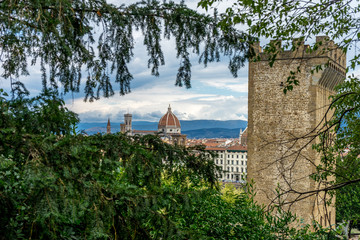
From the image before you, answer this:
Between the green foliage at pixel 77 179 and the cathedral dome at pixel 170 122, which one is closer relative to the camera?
A: the green foliage at pixel 77 179

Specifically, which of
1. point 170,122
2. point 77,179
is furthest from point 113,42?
point 170,122

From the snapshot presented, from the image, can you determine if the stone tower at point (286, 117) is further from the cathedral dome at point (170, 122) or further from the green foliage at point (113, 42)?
the cathedral dome at point (170, 122)

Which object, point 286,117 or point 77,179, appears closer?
point 77,179

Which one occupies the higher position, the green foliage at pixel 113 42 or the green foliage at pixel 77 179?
the green foliage at pixel 113 42

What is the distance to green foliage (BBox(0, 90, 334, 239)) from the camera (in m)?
2.09

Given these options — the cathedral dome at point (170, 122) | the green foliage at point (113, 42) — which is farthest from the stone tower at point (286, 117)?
the cathedral dome at point (170, 122)

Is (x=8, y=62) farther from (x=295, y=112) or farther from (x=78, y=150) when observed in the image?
(x=295, y=112)

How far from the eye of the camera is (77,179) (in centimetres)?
231

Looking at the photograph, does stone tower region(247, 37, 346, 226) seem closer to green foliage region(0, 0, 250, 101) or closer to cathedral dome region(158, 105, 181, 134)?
green foliage region(0, 0, 250, 101)

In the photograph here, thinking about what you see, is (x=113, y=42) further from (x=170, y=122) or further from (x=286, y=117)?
(x=170, y=122)

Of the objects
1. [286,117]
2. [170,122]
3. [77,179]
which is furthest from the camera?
[170,122]

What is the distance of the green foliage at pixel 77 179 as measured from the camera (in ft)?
6.86

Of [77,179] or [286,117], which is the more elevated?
[286,117]

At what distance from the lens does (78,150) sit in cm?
248
